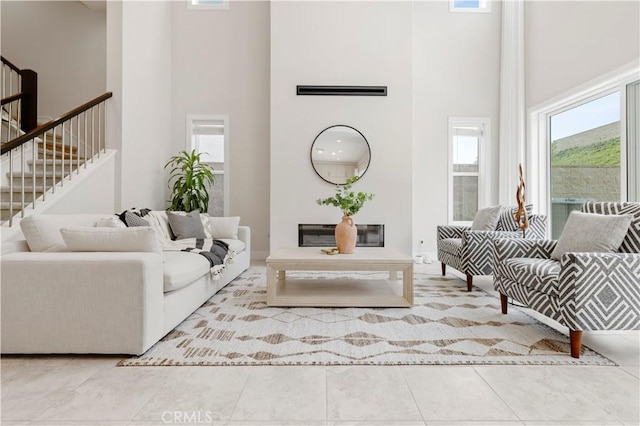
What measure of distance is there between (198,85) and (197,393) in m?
5.50

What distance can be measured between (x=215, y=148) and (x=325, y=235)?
2.36 meters

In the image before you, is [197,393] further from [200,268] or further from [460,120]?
[460,120]

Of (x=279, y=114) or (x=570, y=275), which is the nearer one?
(x=570, y=275)

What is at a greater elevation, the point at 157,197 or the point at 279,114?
the point at 279,114

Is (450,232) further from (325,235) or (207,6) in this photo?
(207,6)

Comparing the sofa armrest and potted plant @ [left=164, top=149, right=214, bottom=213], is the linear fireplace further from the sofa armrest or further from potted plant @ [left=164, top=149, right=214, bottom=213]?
the sofa armrest

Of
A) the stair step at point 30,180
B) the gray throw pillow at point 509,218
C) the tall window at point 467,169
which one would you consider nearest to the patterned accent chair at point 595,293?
the gray throw pillow at point 509,218

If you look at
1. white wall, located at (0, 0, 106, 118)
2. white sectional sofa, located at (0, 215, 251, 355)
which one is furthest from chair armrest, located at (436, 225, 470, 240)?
white wall, located at (0, 0, 106, 118)

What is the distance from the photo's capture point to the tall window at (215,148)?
20.4ft

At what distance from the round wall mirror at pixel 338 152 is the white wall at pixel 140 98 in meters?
2.29

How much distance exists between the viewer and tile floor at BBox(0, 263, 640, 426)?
60.2 inches

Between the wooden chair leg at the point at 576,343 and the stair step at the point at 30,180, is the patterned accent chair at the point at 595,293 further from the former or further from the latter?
the stair step at the point at 30,180

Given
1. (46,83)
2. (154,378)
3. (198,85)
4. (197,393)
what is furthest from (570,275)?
(46,83)

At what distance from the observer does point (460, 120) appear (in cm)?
622
